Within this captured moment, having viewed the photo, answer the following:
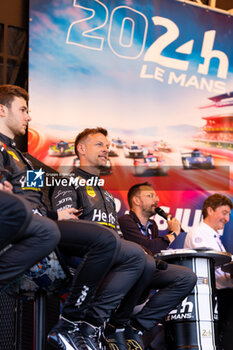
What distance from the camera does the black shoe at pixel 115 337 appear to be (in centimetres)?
233

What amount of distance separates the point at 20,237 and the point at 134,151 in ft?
8.00

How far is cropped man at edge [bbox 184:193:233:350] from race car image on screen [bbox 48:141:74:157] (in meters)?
1.10

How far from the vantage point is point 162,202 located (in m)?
4.11

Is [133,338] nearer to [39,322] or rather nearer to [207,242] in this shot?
[39,322]

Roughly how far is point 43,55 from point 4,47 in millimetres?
315

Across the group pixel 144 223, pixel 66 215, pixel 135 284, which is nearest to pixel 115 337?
pixel 135 284

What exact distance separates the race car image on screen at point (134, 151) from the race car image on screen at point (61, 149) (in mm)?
508

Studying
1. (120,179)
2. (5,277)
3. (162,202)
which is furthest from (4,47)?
(5,277)

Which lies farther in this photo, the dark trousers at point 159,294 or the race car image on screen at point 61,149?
the race car image on screen at point 61,149

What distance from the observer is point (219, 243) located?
11.9ft

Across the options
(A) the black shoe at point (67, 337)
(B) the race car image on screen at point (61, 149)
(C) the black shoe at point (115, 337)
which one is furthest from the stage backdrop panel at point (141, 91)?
(A) the black shoe at point (67, 337)

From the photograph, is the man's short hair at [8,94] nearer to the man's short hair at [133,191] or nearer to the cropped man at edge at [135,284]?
the cropped man at edge at [135,284]

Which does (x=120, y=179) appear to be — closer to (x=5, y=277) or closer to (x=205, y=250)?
(x=205, y=250)

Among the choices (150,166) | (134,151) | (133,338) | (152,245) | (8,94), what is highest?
(8,94)
